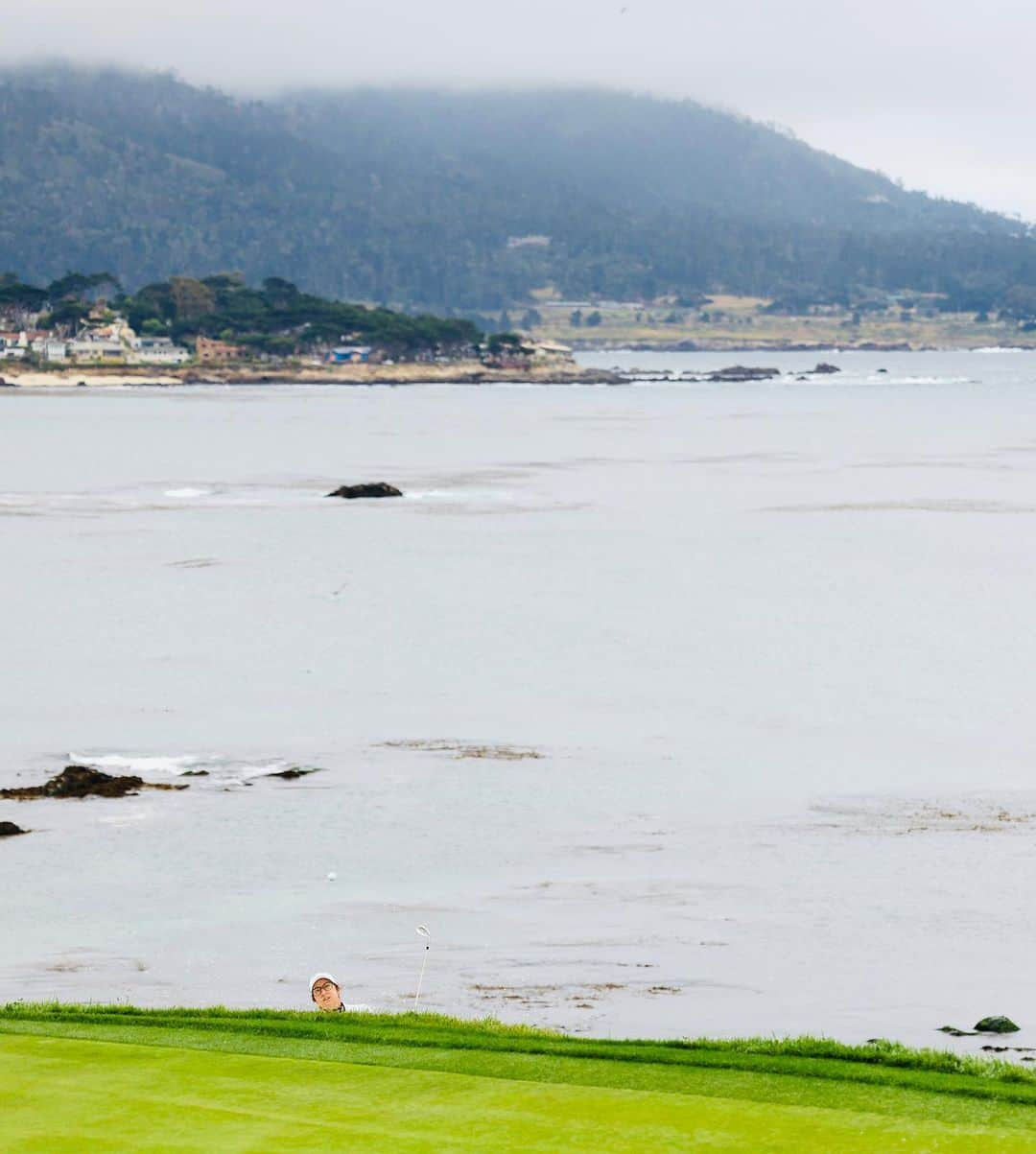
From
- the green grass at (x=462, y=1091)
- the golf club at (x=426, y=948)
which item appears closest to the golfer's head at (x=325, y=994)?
the green grass at (x=462, y=1091)

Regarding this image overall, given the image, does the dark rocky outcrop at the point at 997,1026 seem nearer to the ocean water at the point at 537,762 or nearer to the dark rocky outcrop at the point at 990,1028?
the dark rocky outcrop at the point at 990,1028

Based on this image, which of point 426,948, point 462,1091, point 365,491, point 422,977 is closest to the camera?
point 462,1091

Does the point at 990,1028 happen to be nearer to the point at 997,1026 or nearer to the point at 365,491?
the point at 997,1026

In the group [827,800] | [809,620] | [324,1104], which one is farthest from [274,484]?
[324,1104]

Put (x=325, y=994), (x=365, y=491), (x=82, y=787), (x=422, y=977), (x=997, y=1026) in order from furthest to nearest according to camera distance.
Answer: (x=365, y=491) → (x=82, y=787) → (x=422, y=977) → (x=997, y=1026) → (x=325, y=994)

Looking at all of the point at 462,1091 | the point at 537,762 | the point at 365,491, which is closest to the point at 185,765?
the point at 537,762

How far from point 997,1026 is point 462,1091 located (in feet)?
19.0

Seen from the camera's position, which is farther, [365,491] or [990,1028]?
[365,491]

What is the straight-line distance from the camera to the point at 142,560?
57.4 metres

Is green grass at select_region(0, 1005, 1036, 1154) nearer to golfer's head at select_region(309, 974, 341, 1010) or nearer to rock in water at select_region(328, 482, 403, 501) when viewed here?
golfer's head at select_region(309, 974, 341, 1010)

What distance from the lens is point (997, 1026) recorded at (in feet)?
51.5

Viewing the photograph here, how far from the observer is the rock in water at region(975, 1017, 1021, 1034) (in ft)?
51.4

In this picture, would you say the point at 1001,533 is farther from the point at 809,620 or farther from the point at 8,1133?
the point at 8,1133

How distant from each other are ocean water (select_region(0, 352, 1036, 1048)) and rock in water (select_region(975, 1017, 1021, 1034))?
1.28 ft
